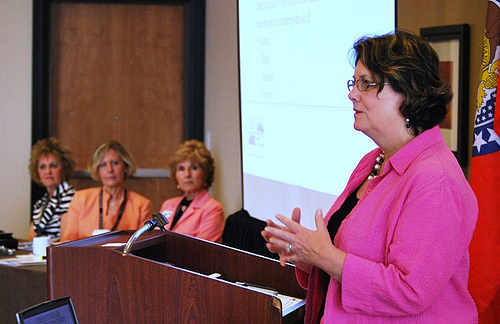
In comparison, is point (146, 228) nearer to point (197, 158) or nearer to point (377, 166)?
point (377, 166)

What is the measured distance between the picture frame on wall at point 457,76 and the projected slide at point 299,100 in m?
0.24

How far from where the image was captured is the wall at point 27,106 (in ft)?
15.9

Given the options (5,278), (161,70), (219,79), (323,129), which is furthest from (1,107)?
(323,129)

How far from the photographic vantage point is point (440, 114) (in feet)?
5.33

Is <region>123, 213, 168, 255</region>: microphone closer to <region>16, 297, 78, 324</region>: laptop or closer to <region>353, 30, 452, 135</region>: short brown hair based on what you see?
<region>16, 297, 78, 324</region>: laptop

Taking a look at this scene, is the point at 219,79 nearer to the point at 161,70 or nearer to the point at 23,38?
the point at 161,70

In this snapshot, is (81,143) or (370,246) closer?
(370,246)

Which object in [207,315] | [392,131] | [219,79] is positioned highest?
[219,79]

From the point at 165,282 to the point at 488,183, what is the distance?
112cm

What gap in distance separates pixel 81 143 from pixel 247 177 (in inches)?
79.4

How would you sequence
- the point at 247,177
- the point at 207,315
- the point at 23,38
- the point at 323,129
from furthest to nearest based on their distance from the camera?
1. the point at 23,38
2. the point at 247,177
3. the point at 323,129
4. the point at 207,315

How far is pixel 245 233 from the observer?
Result: 13.1 ft

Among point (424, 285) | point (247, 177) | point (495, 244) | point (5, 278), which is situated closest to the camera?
point (424, 285)

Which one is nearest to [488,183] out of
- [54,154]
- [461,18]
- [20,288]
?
[461,18]
